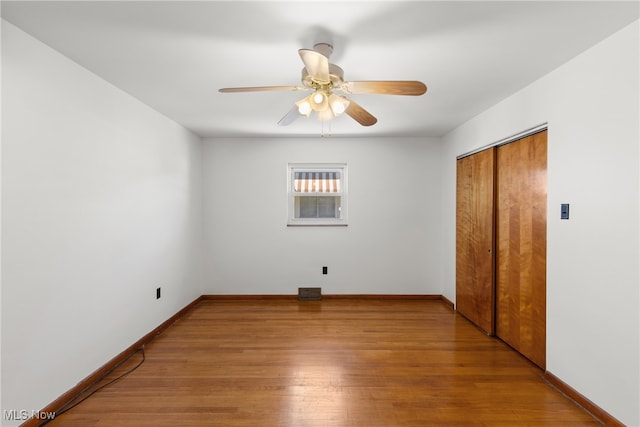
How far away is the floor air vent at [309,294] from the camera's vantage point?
15.1ft

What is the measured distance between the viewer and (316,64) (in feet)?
5.36

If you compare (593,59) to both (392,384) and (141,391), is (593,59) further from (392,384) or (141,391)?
(141,391)

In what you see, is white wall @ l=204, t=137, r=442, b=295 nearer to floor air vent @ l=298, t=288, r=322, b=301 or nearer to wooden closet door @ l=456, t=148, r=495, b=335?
floor air vent @ l=298, t=288, r=322, b=301

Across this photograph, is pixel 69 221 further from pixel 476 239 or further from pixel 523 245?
pixel 476 239

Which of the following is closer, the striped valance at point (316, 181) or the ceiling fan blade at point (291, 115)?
the ceiling fan blade at point (291, 115)

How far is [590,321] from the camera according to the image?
205 centimetres

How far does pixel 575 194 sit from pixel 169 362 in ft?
11.0

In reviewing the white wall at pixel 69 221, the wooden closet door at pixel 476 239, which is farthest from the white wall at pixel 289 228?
the white wall at pixel 69 221

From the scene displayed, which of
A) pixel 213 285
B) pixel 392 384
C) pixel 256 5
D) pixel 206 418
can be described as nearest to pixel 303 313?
pixel 213 285

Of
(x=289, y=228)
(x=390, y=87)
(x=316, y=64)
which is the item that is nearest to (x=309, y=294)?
(x=289, y=228)

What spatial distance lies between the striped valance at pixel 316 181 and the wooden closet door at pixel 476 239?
66.7 inches

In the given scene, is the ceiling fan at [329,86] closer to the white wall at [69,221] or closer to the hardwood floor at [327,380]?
Answer: the white wall at [69,221]

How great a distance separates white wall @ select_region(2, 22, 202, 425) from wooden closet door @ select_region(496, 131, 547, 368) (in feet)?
11.1

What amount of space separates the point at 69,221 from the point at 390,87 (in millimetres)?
2218
